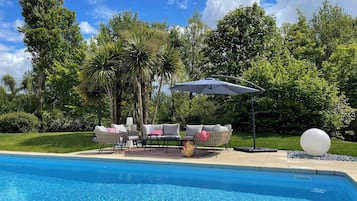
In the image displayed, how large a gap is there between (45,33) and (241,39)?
15.6 meters

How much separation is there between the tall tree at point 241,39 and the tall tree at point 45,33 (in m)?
11.2

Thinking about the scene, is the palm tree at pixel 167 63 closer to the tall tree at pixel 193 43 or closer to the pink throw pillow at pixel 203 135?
the pink throw pillow at pixel 203 135

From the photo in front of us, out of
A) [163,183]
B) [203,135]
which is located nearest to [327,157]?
[203,135]

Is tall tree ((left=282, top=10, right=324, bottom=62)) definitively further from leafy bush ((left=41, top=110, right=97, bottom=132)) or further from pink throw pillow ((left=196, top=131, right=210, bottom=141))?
pink throw pillow ((left=196, top=131, right=210, bottom=141))

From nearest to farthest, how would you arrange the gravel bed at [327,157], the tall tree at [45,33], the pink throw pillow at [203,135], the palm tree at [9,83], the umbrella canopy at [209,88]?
the gravel bed at [327,157], the pink throw pillow at [203,135], the umbrella canopy at [209,88], the tall tree at [45,33], the palm tree at [9,83]

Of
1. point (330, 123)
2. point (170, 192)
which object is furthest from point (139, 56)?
point (330, 123)

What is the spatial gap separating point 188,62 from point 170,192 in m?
19.4

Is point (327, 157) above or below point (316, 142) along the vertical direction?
below

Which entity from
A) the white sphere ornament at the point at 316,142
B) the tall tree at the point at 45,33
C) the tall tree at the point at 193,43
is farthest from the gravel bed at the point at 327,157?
the tall tree at the point at 45,33

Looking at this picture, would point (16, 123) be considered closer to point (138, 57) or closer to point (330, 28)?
point (138, 57)

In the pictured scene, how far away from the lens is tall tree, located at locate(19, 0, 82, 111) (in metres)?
24.9

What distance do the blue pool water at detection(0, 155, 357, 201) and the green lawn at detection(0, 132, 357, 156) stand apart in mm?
3105

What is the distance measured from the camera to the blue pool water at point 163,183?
5543 mm

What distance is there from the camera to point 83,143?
1234 centimetres
